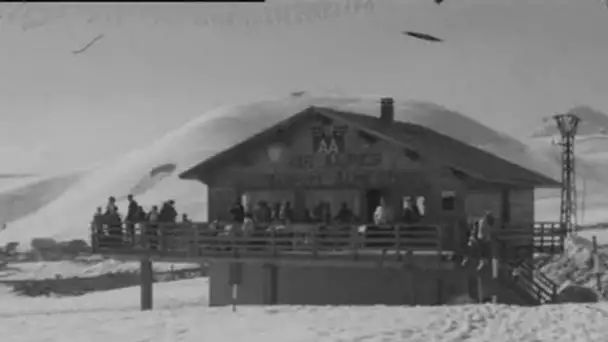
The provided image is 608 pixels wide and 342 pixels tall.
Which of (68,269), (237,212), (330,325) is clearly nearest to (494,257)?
(237,212)

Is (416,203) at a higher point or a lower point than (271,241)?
higher

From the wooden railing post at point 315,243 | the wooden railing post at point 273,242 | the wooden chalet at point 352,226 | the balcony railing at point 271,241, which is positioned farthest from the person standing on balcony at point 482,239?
the wooden railing post at point 273,242

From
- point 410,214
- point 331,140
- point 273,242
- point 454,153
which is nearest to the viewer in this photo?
point 410,214

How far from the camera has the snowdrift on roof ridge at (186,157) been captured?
129500 mm

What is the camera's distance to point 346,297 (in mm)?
29250

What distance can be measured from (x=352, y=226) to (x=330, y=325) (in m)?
6.76

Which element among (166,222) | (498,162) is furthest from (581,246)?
(166,222)

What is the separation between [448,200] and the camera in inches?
1144

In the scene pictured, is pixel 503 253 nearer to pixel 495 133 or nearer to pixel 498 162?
pixel 498 162

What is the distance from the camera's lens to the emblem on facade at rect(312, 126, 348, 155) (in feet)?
97.7

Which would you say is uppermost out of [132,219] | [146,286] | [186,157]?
[186,157]

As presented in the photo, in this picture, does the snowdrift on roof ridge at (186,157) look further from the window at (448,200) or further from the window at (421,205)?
the window at (448,200)

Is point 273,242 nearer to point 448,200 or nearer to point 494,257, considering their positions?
point 448,200

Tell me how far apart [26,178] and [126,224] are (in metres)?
154
